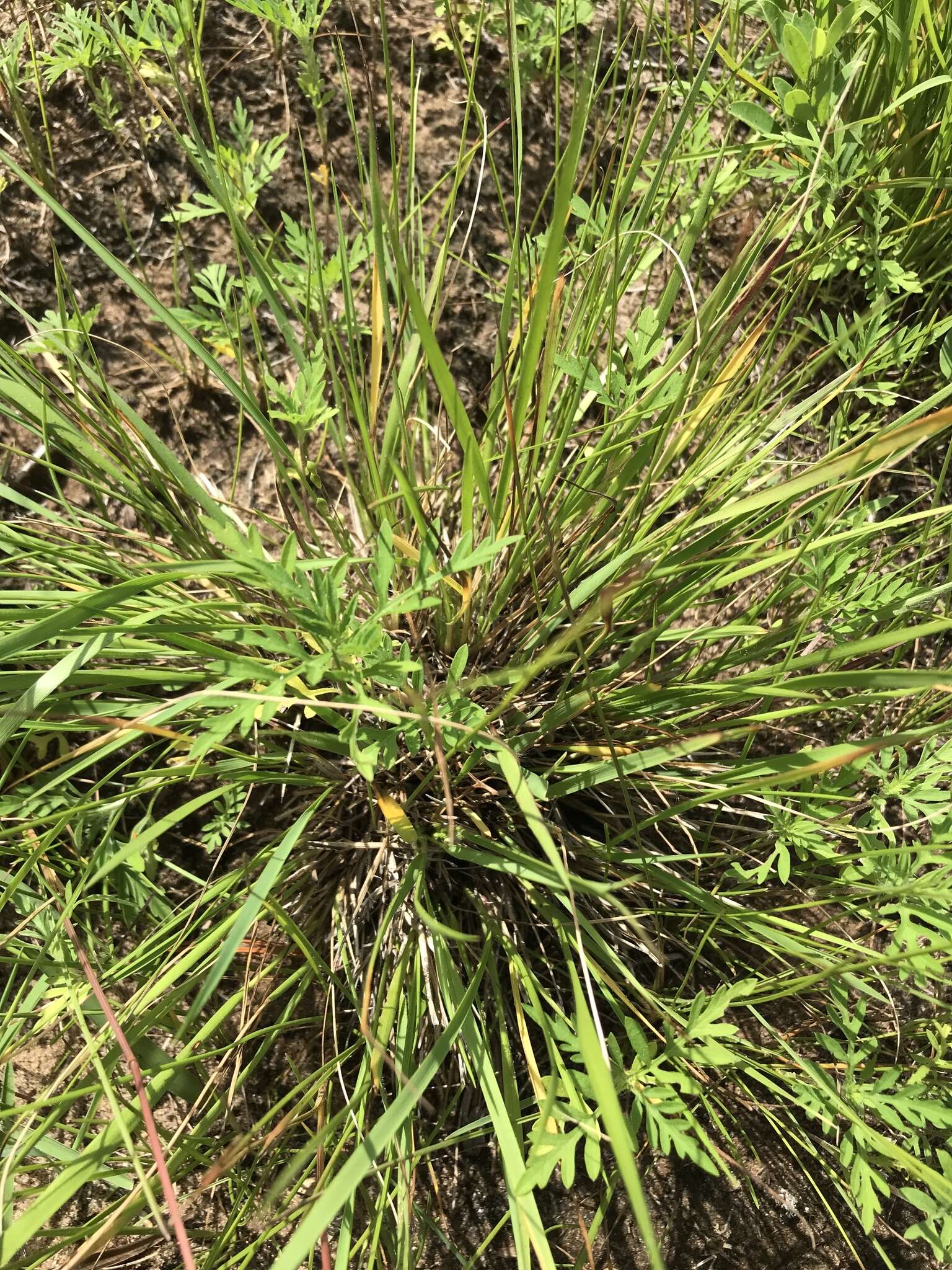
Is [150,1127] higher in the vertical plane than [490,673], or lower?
lower

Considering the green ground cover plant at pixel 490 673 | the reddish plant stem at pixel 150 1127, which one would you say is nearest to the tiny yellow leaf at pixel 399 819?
the green ground cover plant at pixel 490 673

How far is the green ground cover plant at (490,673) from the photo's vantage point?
3.01 feet

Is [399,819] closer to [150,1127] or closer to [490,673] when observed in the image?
[490,673]

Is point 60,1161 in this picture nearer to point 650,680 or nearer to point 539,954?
point 539,954

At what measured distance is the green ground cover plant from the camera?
0.92m

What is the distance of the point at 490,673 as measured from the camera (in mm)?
1221

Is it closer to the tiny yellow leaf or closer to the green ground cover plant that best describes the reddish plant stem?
the green ground cover plant

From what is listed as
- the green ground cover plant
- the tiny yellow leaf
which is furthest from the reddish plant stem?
the tiny yellow leaf

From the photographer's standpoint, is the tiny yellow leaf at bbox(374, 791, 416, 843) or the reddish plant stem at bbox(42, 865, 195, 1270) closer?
the reddish plant stem at bbox(42, 865, 195, 1270)

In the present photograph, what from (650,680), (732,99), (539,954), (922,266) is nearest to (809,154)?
(732,99)

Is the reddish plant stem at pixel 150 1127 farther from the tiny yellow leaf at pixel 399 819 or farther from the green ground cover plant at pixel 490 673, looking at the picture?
the tiny yellow leaf at pixel 399 819

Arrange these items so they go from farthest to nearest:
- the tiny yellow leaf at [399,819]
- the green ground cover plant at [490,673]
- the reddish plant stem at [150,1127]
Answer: the tiny yellow leaf at [399,819] < the green ground cover plant at [490,673] < the reddish plant stem at [150,1127]

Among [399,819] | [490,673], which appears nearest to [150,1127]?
[399,819]

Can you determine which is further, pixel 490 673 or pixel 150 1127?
pixel 490 673
